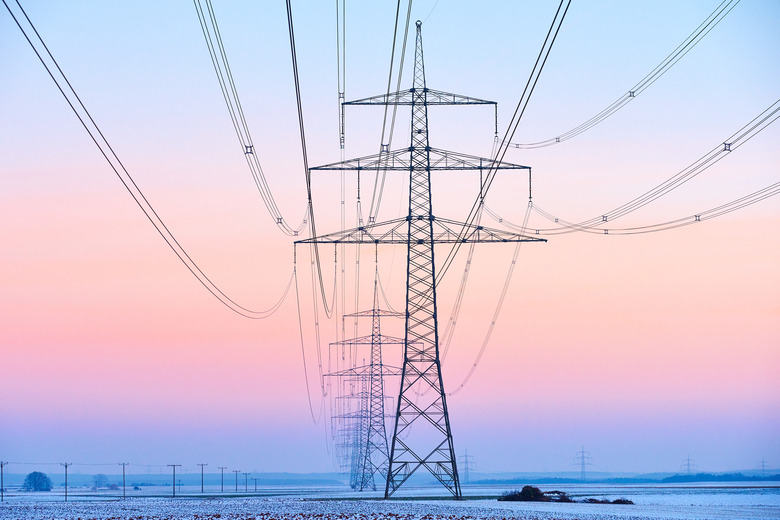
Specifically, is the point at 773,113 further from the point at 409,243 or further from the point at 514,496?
the point at 514,496

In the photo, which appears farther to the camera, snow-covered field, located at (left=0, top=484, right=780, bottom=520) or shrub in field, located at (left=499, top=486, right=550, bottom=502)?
shrub in field, located at (left=499, top=486, right=550, bottom=502)

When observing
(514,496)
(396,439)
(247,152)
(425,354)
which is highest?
(247,152)

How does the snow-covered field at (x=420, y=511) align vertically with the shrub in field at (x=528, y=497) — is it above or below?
above

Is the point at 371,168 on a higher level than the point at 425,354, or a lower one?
higher

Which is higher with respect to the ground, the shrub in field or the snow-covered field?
the snow-covered field

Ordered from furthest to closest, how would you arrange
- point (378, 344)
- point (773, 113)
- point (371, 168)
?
point (378, 344) → point (371, 168) → point (773, 113)

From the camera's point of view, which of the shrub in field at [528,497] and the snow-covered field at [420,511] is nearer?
the snow-covered field at [420,511]

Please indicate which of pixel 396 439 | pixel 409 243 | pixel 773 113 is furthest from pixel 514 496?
pixel 773 113

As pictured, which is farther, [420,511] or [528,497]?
[528,497]

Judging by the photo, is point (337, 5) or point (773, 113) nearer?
point (337, 5)

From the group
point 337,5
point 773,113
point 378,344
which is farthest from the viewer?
point 378,344

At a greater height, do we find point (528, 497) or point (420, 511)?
point (420, 511)

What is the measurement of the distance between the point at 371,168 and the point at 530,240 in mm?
10069

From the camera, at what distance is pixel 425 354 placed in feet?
185
